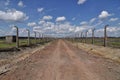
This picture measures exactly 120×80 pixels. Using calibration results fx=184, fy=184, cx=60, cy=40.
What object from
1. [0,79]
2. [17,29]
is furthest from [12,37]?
[0,79]

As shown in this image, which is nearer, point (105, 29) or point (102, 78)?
point (102, 78)

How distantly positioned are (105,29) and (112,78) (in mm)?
19533

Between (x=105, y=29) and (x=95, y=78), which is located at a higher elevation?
(x=105, y=29)

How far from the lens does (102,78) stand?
31.5ft

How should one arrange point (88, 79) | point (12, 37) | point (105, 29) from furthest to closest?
point (12, 37)
point (105, 29)
point (88, 79)

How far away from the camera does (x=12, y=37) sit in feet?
195

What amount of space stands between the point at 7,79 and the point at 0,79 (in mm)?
376

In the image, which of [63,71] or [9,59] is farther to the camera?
[9,59]

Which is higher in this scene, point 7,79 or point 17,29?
point 17,29

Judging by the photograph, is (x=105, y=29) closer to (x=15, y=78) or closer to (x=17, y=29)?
(x=17, y=29)

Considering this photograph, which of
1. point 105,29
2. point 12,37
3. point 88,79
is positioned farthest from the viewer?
point 12,37

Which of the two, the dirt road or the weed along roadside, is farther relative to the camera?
the weed along roadside

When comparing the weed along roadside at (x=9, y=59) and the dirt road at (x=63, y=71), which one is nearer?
the dirt road at (x=63, y=71)

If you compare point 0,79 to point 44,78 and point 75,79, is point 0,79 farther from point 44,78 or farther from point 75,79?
point 75,79
